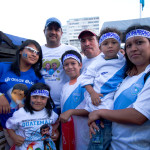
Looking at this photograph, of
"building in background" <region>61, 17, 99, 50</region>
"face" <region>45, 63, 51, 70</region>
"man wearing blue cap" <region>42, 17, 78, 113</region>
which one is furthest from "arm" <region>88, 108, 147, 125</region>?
"building in background" <region>61, 17, 99, 50</region>

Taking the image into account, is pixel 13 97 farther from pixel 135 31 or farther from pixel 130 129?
pixel 135 31

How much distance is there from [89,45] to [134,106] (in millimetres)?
1641

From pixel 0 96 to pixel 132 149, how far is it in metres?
1.75

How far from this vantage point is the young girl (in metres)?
1.99

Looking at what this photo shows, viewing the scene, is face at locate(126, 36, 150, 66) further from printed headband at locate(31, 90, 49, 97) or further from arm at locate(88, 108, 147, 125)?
printed headband at locate(31, 90, 49, 97)

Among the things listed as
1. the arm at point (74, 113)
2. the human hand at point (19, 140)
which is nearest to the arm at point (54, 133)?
the arm at point (74, 113)

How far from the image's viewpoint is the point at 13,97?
6.60 feet

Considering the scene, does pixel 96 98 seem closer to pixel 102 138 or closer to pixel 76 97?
pixel 102 138

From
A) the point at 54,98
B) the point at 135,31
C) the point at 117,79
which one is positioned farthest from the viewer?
the point at 54,98

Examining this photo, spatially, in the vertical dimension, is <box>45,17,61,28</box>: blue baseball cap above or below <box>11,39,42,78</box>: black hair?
above

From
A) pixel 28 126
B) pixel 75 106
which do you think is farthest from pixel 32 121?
pixel 75 106

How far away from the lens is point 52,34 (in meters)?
2.72

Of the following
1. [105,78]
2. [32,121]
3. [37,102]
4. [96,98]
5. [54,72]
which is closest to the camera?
[96,98]

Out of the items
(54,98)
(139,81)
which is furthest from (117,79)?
(54,98)
